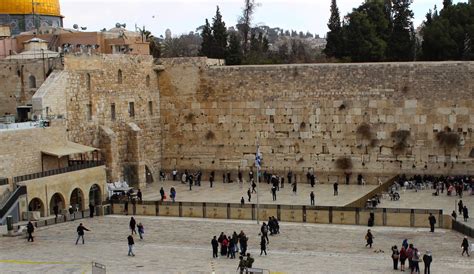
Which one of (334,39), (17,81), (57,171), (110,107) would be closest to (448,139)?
(334,39)

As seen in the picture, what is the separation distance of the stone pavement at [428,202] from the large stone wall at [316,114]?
3.50 m

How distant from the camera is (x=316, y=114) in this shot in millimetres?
37219

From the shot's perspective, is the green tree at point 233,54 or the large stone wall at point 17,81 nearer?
the large stone wall at point 17,81

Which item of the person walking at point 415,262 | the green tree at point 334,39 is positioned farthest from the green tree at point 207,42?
the person walking at point 415,262

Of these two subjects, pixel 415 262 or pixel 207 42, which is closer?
pixel 415 262

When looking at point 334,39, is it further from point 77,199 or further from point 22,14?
point 77,199

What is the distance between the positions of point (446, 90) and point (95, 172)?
53.0 ft

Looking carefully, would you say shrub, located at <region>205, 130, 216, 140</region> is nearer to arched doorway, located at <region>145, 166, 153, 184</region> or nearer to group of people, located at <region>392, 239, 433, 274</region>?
arched doorway, located at <region>145, 166, 153, 184</region>

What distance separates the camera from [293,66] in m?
37.6

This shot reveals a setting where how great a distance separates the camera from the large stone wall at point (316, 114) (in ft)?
116

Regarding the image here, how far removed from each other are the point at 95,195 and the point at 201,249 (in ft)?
32.4

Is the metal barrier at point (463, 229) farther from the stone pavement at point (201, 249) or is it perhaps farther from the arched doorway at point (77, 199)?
the arched doorway at point (77, 199)

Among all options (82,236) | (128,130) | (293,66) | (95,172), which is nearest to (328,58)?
(293,66)

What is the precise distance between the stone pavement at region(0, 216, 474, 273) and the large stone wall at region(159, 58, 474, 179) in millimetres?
11135
